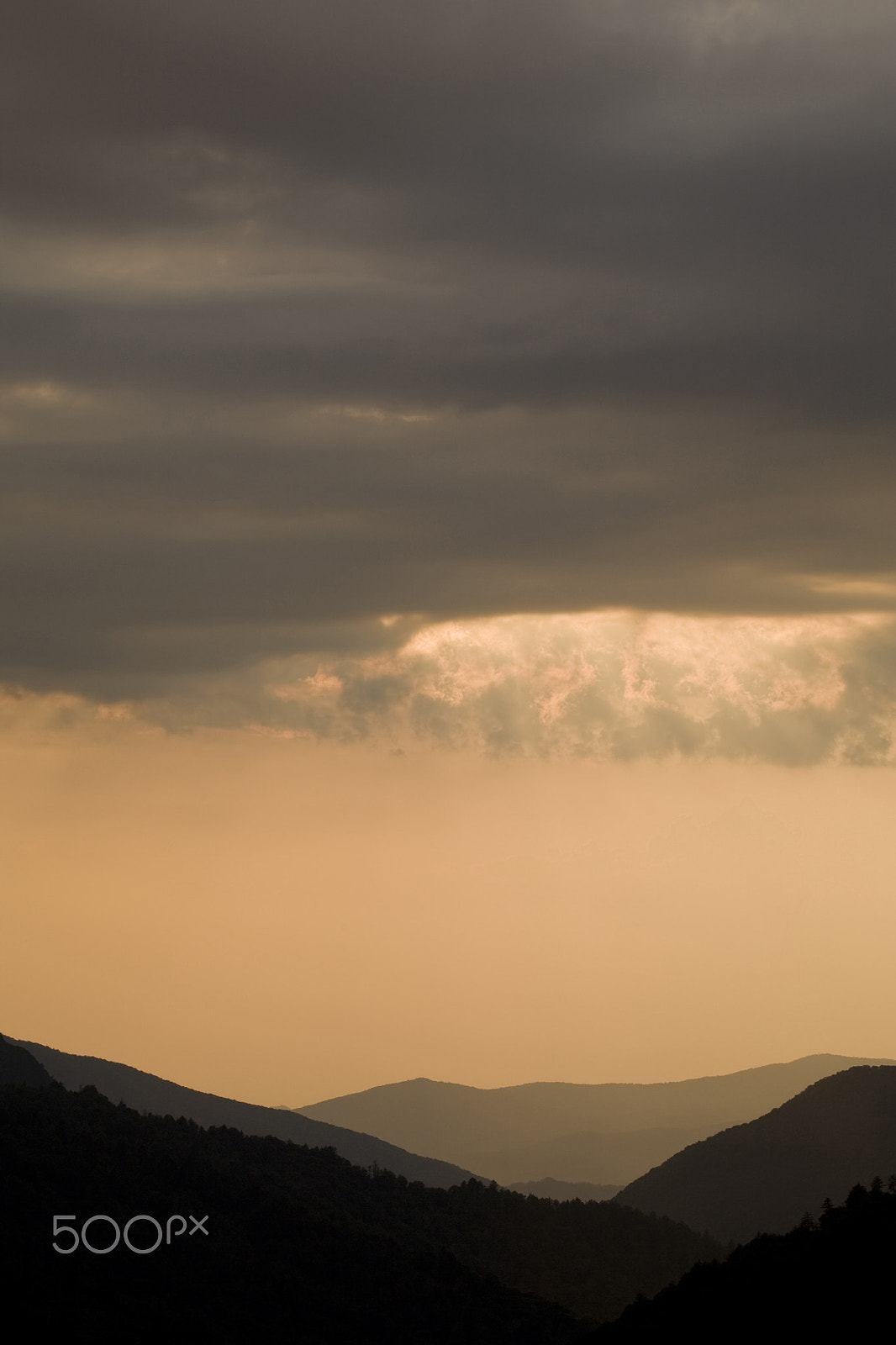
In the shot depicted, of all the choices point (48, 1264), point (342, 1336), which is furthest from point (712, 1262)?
point (48, 1264)

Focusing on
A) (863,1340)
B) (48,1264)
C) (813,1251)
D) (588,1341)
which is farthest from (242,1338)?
(863,1340)

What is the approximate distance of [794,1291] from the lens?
147m

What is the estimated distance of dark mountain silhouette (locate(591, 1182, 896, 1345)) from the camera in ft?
455

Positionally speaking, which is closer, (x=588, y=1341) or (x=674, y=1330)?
(x=674, y=1330)

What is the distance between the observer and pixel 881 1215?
15762cm

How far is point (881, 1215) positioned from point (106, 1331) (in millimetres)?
88591

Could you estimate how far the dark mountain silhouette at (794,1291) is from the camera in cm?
13875

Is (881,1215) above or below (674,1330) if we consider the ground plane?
above

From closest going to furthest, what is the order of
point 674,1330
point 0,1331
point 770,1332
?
point 770,1332
point 674,1330
point 0,1331

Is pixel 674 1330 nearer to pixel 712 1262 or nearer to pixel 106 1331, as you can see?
pixel 712 1262

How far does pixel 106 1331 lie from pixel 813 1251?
81.5 meters

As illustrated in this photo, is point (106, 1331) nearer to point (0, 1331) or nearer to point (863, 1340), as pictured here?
point (0, 1331)

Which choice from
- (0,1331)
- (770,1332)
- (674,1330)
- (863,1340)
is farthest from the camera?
(0,1331)

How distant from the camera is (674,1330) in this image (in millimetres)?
153750
